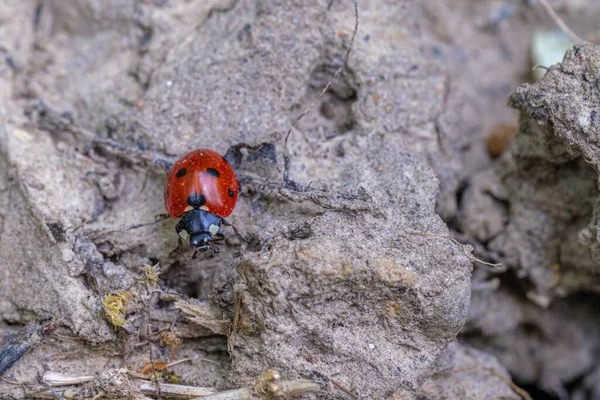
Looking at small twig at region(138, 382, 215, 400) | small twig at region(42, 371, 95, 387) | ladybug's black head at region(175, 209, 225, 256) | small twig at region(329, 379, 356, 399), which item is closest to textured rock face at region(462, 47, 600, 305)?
small twig at region(329, 379, 356, 399)

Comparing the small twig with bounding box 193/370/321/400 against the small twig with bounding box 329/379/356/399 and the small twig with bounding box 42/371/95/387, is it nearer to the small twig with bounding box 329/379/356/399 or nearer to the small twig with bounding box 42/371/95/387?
the small twig with bounding box 329/379/356/399

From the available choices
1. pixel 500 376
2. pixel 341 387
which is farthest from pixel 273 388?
pixel 500 376

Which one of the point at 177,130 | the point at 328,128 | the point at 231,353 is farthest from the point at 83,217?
the point at 328,128

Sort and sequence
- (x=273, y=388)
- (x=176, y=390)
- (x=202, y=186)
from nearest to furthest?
(x=273, y=388) < (x=176, y=390) < (x=202, y=186)

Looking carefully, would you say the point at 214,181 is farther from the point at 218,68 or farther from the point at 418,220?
the point at 418,220

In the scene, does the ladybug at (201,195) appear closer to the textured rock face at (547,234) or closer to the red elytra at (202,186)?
the red elytra at (202,186)

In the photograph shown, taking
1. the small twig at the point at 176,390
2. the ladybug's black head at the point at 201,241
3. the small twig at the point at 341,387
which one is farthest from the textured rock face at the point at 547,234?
the small twig at the point at 176,390

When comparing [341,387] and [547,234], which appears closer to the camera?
[341,387]

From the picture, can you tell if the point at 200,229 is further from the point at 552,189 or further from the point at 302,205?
the point at 552,189
